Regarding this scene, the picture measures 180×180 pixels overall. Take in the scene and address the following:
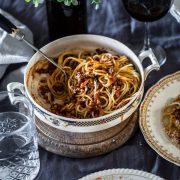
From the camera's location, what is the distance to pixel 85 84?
1.13m

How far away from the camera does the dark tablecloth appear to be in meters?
1.07

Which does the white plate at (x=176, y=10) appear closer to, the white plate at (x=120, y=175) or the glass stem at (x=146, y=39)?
the glass stem at (x=146, y=39)

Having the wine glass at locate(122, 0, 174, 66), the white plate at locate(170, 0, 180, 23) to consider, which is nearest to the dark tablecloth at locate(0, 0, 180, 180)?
the white plate at locate(170, 0, 180, 23)

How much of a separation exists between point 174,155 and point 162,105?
0.45 ft

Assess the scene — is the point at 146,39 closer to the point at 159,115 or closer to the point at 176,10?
the point at 176,10

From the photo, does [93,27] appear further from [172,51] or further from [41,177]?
[41,177]

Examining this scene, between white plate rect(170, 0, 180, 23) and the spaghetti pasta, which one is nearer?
the spaghetti pasta

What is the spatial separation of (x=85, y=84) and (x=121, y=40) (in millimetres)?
241

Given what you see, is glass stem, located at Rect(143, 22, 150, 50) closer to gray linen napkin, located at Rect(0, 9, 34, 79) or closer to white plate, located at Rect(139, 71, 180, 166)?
white plate, located at Rect(139, 71, 180, 166)

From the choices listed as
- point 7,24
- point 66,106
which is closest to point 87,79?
point 66,106

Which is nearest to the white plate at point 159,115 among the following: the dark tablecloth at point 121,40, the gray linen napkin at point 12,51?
the dark tablecloth at point 121,40

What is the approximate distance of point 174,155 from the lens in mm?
1043

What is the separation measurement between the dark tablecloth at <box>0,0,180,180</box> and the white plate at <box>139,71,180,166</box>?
1.4 inches

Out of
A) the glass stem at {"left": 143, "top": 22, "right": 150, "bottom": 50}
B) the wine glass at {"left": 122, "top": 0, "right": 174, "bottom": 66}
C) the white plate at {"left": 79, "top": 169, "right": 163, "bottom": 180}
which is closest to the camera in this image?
the white plate at {"left": 79, "top": 169, "right": 163, "bottom": 180}
